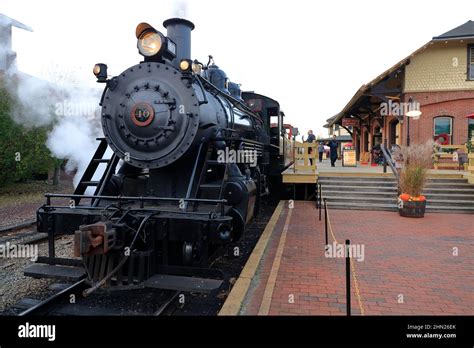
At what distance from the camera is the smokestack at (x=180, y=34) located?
510cm

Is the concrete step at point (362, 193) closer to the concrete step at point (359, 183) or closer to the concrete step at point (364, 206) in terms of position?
the concrete step at point (359, 183)

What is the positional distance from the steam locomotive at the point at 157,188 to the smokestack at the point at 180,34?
1 centimetres

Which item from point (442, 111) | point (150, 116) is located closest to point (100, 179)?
point (150, 116)

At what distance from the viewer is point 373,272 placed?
4.80 metres

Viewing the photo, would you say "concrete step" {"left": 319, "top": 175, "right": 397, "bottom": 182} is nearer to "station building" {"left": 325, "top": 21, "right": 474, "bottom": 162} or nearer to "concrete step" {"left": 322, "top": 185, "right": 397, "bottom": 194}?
"concrete step" {"left": 322, "top": 185, "right": 397, "bottom": 194}

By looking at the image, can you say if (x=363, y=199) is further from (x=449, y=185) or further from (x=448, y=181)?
(x=448, y=181)

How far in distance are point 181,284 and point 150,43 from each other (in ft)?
9.87

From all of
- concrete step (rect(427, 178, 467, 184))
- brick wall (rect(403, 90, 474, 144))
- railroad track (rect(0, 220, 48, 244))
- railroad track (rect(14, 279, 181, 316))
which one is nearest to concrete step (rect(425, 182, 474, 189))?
concrete step (rect(427, 178, 467, 184))

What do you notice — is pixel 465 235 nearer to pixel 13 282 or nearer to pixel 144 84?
pixel 144 84

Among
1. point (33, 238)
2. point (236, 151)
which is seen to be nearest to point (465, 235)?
point (236, 151)

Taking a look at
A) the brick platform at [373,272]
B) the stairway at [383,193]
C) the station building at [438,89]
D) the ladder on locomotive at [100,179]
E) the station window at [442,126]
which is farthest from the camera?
the station window at [442,126]

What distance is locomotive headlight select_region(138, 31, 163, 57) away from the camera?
435 centimetres

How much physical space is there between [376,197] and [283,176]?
9.65ft

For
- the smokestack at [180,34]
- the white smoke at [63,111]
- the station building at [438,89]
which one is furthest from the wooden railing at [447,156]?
the white smoke at [63,111]
